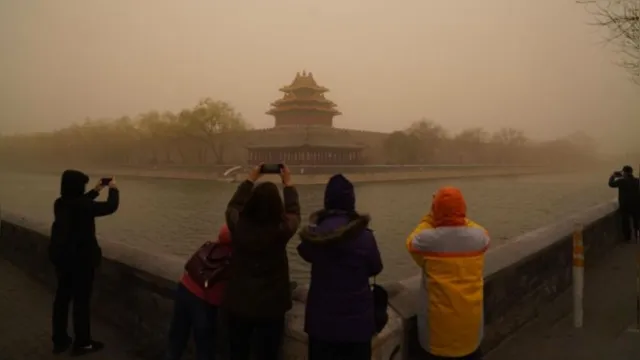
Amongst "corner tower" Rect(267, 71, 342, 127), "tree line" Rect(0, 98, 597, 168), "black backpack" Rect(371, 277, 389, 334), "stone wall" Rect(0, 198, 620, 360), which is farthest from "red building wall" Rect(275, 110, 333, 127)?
"black backpack" Rect(371, 277, 389, 334)

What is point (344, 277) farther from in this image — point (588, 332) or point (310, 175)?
point (310, 175)

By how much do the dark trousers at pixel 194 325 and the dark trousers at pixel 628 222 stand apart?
263 inches

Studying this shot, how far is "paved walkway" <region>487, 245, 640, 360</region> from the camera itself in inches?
121

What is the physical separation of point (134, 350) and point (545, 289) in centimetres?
286

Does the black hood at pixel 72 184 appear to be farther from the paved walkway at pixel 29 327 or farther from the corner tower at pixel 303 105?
the corner tower at pixel 303 105

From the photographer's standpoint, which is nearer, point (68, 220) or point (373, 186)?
point (68, 220)

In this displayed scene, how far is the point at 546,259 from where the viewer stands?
3.96 metres

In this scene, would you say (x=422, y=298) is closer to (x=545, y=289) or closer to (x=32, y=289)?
(x=545, y=289)

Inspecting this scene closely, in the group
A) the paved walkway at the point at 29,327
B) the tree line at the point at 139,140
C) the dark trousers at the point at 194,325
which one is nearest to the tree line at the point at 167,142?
the tree line at the point at 139,140

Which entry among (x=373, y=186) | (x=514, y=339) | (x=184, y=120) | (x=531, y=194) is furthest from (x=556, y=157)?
(x=514, y=339)

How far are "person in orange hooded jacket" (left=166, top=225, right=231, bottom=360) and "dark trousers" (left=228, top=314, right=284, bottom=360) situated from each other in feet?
0.60

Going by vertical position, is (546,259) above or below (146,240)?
above

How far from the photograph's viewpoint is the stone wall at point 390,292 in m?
2.32

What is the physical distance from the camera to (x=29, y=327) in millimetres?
3418
